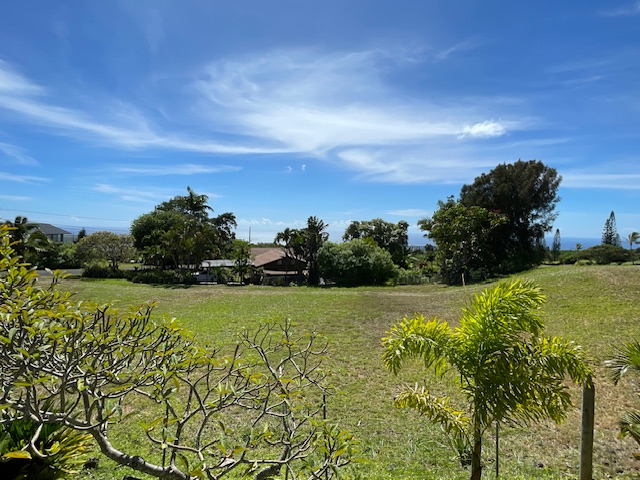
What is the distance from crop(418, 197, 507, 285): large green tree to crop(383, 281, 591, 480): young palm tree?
25.6 m

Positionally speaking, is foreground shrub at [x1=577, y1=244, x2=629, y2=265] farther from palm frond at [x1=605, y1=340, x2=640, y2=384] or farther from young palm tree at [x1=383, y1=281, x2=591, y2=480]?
young palm tree at [x1=383, y1=281, x2=591, y2=480]

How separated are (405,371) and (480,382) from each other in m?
5.43

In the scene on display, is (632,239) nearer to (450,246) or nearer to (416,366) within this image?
(450,246)

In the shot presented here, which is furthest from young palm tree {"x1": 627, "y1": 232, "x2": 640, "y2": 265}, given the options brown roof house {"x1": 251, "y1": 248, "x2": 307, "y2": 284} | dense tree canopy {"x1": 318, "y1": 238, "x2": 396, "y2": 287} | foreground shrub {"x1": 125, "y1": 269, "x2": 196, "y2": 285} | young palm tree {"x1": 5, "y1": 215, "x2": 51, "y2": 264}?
young palm tree {"x1": 5, "y1": 215, "x2": 51, "y2": 264}

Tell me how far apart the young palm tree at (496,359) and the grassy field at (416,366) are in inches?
46.2

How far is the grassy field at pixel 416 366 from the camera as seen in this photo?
5.32 m

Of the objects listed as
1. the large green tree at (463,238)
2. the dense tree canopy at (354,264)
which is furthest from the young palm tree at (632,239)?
the dense tree canopy at (354,264)

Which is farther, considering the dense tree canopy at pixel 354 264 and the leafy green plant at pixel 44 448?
the dense tree canopy at pixel 354 264

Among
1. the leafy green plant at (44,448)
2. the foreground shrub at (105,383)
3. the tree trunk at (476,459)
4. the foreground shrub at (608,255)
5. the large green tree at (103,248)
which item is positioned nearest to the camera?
the foreground shrub at (105,383)

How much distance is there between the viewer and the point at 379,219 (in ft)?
153

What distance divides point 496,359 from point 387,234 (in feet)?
135

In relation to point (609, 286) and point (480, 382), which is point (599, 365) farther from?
point (609, 286)

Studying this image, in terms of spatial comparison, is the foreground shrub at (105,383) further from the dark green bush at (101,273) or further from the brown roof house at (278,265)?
the dark green bush at (101,273)

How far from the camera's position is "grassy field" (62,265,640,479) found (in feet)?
17.5
